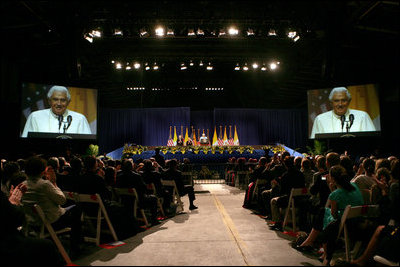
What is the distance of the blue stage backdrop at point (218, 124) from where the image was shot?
1866 cm

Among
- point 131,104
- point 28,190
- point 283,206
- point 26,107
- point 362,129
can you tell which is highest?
point 131,104

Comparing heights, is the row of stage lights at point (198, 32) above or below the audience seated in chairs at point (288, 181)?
above

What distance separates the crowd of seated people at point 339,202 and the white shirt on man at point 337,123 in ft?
25.6

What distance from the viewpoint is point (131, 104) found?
66.6 feet

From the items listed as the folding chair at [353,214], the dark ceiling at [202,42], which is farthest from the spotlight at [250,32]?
the folding chair at [353,214]

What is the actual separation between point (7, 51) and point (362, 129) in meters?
13.1

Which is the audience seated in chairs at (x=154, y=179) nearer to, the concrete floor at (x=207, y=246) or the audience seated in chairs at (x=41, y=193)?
the concrete floor at (x=207, y=246)

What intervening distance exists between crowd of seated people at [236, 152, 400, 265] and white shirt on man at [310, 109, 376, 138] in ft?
25.6

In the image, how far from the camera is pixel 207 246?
3.89 metres

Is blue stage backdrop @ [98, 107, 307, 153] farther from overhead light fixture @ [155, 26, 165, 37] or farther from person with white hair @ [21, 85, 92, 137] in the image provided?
overhead light fixture @ [155, 26, 165, 37]

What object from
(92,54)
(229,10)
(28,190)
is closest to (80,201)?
(28,190)

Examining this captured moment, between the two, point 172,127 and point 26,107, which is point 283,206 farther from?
point 172,127

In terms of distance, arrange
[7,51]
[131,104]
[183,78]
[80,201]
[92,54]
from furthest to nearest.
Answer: [131,104] < [183,78] < [92,54] < [7,51] < [80,201]

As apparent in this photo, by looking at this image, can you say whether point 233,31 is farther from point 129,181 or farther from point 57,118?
point 57,118
